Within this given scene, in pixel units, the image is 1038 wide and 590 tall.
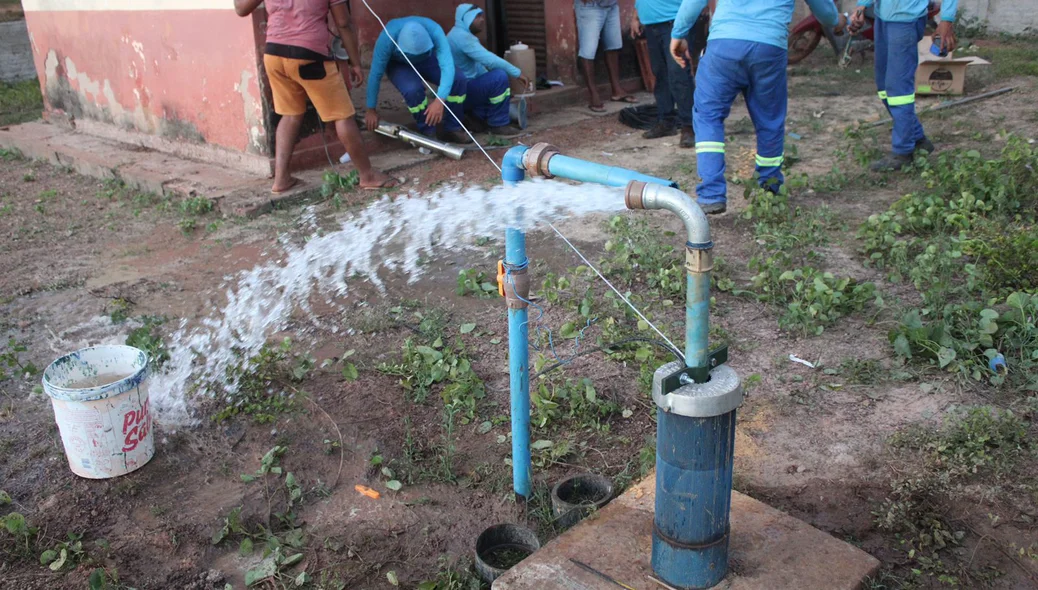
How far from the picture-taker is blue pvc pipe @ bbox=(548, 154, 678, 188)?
6.81ft

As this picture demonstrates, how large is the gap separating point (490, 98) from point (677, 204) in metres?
5.85

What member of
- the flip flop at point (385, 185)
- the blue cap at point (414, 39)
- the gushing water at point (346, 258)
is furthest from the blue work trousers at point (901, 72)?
the flip flop at point (385, 185)

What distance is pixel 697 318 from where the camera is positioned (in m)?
1.96

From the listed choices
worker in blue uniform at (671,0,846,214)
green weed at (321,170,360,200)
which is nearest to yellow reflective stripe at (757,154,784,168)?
worker in blue uniform at (671,0,846,214)

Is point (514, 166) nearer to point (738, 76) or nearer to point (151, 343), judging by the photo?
Result: point (151, 343)

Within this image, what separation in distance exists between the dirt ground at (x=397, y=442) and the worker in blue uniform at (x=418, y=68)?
2.21 m

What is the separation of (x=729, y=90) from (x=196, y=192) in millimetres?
3893

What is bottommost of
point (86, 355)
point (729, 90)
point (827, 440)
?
point (827, 440)

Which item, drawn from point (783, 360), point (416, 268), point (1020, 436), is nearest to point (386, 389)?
point (416, 268)

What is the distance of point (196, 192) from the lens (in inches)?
244

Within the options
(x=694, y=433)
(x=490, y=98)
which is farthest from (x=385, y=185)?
(x=694, y=433)

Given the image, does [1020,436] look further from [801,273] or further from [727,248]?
[727,248]

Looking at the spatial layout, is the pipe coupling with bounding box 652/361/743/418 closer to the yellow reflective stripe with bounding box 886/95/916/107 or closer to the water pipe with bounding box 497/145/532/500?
the water pipe with bounding box 497/145/532/500

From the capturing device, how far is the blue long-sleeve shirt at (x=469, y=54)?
736 cm
